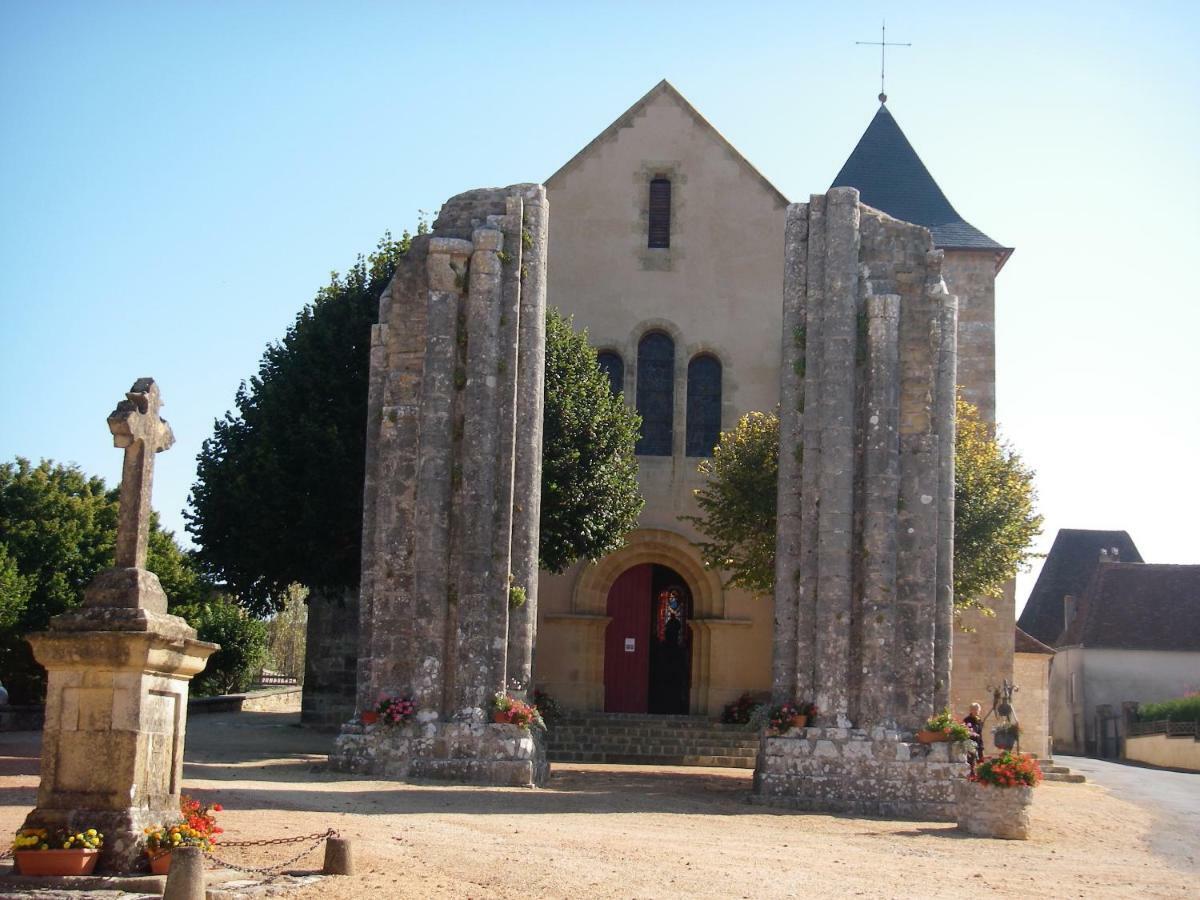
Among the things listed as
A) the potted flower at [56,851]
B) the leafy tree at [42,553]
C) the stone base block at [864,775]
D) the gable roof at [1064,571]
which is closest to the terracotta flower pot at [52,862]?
the potted flower at [56,851]

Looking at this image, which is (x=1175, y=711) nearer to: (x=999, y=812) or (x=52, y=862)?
(x=999, y=812)

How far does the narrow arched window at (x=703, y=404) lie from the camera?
25438 millimetres

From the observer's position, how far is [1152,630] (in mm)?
40500

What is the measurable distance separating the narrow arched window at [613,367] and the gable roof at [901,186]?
581cm

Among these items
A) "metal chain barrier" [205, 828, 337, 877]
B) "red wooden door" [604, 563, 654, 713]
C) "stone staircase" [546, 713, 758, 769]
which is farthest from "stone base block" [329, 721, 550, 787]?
"red wooden door" [604, 563, 654, 713]

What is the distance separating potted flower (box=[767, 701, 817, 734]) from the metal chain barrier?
21.8 feet

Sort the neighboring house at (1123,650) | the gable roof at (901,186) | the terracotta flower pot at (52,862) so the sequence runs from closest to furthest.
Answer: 1. the terracotta flower pot at (52,862)
2. the gable roof at (901,186)
3. the neighboring house at (1123,650)

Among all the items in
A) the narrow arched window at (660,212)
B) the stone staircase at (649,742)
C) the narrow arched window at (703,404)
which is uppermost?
the narrow arched window at (660,212)

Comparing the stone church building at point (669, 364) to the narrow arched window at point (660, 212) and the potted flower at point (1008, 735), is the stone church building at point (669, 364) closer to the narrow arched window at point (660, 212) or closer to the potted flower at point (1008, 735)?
the narrow arched window at point (660, 212)

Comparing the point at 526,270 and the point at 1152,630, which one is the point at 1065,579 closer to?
the point at 1152,630

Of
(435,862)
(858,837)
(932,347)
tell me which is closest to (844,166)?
(932,347)

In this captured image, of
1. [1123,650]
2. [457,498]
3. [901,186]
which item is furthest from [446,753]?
[1123,650]

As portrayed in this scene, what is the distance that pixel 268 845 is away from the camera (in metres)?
9.53

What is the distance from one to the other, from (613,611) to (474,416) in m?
9.65
